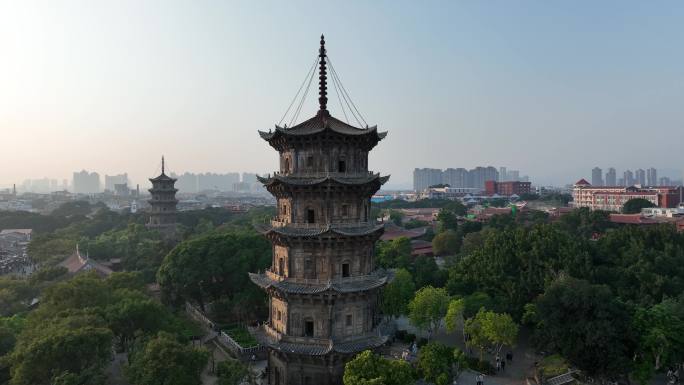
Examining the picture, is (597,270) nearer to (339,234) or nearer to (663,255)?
(663,255)

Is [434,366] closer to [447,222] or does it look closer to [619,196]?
[447,222]

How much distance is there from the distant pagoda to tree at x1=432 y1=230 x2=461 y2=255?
38.8m

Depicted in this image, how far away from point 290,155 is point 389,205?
124070 millimetres

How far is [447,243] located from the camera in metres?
62.7

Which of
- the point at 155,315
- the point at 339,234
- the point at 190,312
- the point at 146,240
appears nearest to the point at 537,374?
the point at 339,234

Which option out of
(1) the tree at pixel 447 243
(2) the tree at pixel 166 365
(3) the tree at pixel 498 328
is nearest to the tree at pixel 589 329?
(3) the tree at pixel 498 328

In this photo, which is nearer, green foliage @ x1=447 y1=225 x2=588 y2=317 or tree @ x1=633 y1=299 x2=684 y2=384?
tree @ x1=633 y1=299 x2=684 y2=384

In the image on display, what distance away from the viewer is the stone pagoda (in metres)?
22.3

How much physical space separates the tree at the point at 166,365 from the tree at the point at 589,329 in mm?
18645

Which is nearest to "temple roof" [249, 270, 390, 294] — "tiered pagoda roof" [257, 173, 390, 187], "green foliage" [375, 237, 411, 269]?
"tiered pagoda roof" [257, 173, 390, 187]

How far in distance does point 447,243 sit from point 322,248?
141ft

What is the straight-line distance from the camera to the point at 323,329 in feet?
74.8

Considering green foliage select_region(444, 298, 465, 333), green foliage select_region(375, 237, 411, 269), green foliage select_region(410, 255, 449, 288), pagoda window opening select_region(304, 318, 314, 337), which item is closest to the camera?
pagoda window opening select_region(304, 318, 314, 337)

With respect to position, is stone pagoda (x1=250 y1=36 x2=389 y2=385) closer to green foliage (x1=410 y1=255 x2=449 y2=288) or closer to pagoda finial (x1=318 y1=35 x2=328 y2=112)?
pagoda finial (x1=318 y1=35 x2=328 y2=112)
